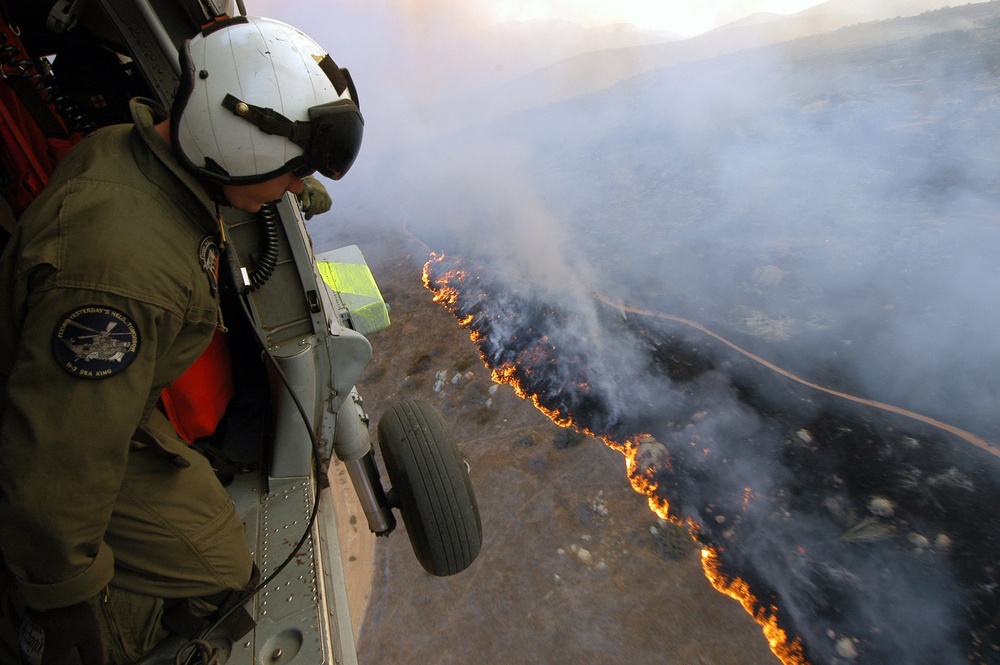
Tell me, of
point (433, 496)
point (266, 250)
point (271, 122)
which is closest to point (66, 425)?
point (271, 122)

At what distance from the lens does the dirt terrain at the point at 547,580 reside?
2.54 meters

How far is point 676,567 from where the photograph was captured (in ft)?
9.16

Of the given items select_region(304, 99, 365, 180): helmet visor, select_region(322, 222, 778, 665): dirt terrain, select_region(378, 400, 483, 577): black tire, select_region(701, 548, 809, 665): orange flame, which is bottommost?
select_region(701, 548, 809, 665): orange flame

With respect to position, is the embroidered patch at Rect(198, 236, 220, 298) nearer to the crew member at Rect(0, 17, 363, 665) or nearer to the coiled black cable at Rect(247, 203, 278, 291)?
the crew member at Rect(0, 17, 363, 665)

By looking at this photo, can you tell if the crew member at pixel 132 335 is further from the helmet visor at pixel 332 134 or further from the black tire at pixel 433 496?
the black tire at pixel 433 496

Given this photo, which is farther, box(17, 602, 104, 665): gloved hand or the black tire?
the black tire

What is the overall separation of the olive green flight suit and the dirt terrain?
1.89 meters

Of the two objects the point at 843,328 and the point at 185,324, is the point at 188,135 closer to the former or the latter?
the point at 185,324

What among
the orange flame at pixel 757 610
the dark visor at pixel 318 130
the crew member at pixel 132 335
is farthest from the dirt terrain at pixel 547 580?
the dark visor at pixel 318 130

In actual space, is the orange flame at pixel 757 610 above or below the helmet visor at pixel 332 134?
below

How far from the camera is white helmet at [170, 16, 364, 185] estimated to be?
4.26 ft

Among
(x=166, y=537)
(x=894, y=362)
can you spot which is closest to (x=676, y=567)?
(x=894, y=362)

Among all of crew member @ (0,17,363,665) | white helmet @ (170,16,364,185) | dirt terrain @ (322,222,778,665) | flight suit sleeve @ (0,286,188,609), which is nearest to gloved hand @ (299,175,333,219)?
crew member @ (0,17,363,665)

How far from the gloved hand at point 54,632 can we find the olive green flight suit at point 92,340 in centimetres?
9
